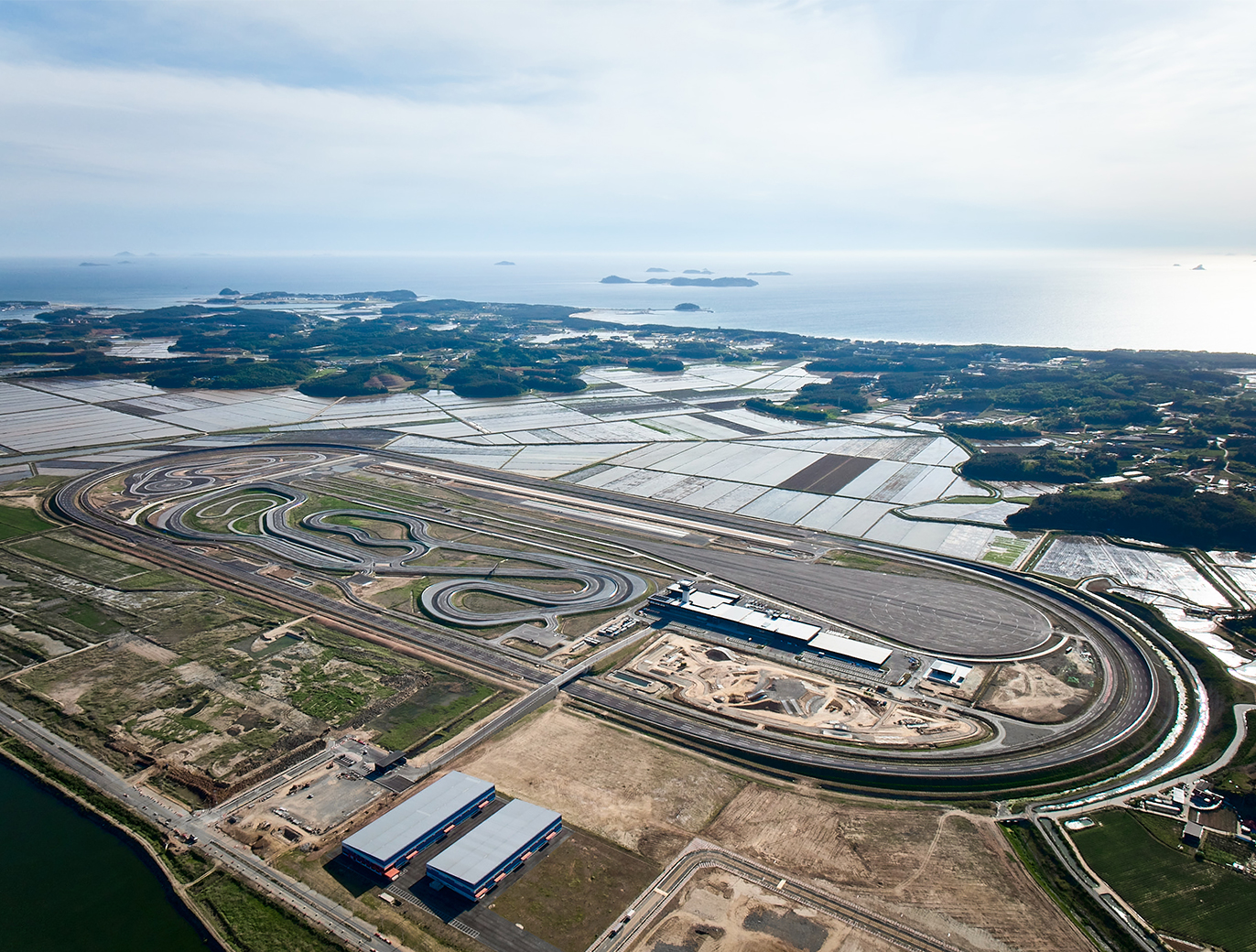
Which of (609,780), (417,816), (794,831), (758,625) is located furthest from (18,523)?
(794,831)

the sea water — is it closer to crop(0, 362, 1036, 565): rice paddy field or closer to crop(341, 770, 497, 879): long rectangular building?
crop(341, 770, 497, 879): long rectangular building

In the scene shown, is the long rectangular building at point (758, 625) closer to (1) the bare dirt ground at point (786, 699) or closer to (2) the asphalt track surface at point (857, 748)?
(1) the bare dirt ground at point (786, 699)

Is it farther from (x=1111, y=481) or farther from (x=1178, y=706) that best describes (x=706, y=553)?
(x=1111, y=481)

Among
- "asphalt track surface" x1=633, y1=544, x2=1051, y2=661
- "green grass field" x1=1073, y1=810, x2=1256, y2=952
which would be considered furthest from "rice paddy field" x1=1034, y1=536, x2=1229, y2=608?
"green grass field" x1=1073, y1=810, x2=1256, y2=952

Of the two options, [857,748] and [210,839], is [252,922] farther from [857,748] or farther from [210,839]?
[857,748]

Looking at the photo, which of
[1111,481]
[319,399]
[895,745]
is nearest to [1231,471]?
[1111,481]
